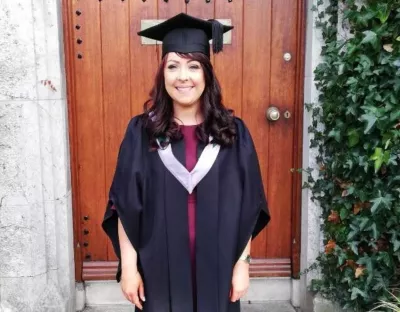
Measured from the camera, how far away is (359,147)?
244 centimetres

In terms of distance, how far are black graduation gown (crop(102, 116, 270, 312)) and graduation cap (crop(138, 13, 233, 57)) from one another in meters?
0.35

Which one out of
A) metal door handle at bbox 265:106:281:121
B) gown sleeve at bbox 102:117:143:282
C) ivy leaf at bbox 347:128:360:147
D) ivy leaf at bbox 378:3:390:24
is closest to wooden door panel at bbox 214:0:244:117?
metal door handle at bbox 265:106:281:121

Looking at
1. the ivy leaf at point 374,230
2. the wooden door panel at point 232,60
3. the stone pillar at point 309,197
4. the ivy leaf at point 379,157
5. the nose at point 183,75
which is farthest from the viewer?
the wooden door panel at point 232,60

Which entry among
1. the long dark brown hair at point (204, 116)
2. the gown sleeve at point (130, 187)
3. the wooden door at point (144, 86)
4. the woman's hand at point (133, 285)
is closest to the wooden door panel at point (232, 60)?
the wooden door at point (144, 86)

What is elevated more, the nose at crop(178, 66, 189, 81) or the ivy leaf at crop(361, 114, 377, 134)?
the nose at crop(178, 66, 189, 81)

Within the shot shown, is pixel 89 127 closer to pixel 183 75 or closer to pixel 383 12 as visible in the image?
pixel 183 75

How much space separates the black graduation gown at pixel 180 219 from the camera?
1744 mm

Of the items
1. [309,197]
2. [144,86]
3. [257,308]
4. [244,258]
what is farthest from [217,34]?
[257,308]

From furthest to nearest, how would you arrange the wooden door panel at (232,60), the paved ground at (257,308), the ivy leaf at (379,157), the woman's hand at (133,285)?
the paved ground at (257,308) < the wooden door panel at (232,60) < the ivy leaf at (379,157) < the woman's hand at (133,285)

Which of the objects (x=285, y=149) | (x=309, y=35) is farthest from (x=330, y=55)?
(x=285, y=149)

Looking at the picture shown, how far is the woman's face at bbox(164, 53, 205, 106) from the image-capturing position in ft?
5.61

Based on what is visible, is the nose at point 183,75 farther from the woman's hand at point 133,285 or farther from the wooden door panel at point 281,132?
the wooden door panel at point 281,132

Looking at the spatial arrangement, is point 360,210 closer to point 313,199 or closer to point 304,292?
point 313,199

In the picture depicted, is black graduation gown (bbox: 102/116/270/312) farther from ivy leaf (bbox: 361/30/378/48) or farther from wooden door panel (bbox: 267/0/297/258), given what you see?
wooden door panel (bbox: 267/0/297/258)
